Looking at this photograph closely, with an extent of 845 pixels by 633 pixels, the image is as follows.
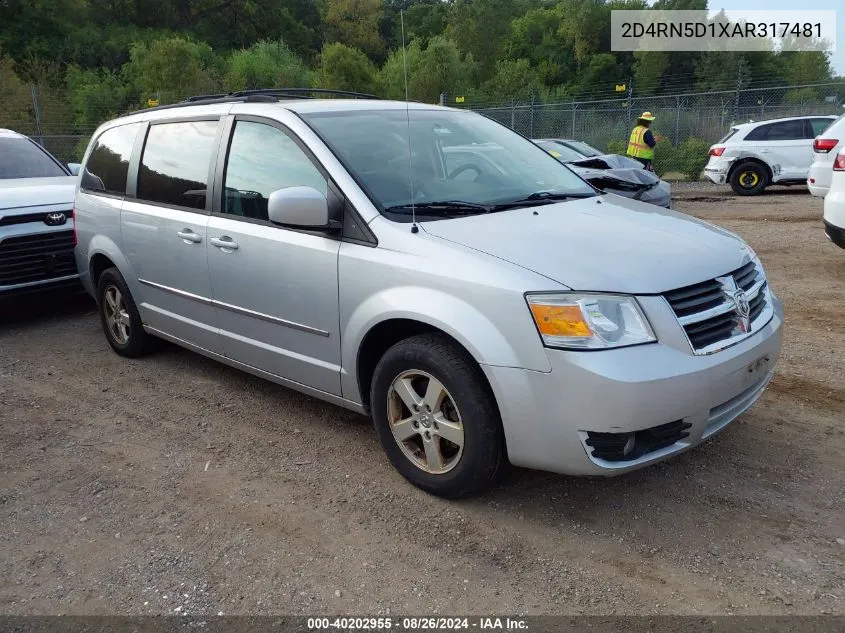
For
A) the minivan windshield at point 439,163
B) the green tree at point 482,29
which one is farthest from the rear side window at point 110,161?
the green tree at point 482,29

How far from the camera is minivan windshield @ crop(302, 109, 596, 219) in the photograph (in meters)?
3.63

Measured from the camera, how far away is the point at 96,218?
217 inches

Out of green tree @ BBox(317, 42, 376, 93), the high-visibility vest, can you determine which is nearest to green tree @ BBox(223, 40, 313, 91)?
green tree @ BBox(317, 42, 376, 93)

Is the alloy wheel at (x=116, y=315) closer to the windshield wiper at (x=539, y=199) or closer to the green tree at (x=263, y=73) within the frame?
the windshield wiper at (x=539, y=199)

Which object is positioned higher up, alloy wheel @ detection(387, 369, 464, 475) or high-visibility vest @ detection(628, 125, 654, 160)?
high-visibility vest @ detection(628, 125, 654, 160)

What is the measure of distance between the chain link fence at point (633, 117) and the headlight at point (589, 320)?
18.8 meters

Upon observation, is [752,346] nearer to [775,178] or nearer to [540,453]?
[540,453]

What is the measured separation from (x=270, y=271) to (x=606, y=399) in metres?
1.93

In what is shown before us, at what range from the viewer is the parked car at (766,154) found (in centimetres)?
1490

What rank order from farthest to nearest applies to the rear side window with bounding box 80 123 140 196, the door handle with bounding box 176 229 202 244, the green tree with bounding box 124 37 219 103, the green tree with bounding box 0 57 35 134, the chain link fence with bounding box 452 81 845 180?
the green tree with bounding box 124 37 219 103 < the green tree with bounding box 0 57 35 134 < the chain link fence with bounding box 452 81 845 180 < the rear side window with bounding box 80 123 140 196 < the door handle with bounding box 176 229 202 244

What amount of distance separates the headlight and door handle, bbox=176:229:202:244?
2290 mm

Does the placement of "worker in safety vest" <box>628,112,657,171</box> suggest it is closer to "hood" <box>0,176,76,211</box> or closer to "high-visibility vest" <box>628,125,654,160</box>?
"high-visibility vest" <box>628,125,654,160</box>

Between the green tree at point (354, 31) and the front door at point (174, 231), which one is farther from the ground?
the green tree at point (354, 31)

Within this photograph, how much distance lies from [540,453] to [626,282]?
0.76 m
